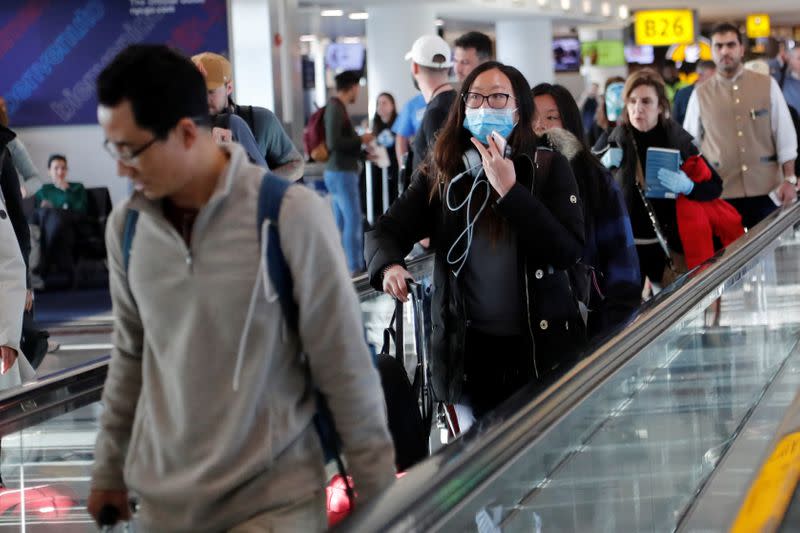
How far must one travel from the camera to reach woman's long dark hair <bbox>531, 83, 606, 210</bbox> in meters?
5.49

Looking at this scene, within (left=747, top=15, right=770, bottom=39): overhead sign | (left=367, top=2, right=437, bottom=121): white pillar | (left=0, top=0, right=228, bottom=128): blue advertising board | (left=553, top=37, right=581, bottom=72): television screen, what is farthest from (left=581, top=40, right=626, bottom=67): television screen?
(left=0, top=0, right=228, bottom=128): blue advertising board

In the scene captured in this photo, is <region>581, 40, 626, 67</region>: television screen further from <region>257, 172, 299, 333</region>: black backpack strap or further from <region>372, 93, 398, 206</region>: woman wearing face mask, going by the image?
<region>257, 172, 299, 333</region>: black backpack strap

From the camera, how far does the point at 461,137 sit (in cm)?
441

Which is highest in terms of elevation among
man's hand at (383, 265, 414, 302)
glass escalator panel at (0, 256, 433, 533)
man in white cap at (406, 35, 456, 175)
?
man in white cap at (406, 35, 456, 175)

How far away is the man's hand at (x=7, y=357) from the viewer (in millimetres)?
5477

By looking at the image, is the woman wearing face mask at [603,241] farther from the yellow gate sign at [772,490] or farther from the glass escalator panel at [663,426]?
the yellow gate sign at [772,490]

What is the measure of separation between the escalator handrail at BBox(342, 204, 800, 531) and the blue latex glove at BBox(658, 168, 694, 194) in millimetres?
2683

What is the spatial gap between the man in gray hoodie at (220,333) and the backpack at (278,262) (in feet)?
0.05

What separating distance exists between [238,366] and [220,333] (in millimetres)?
71

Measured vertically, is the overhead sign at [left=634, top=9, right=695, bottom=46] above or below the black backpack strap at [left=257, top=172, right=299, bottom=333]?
above

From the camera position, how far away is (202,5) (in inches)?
489

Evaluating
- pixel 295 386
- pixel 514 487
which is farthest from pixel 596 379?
pixel 295 386

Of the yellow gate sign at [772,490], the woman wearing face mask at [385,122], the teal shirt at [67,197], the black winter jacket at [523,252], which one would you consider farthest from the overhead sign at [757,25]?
the black winter jacket at [523,252]

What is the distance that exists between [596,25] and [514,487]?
28526mm
